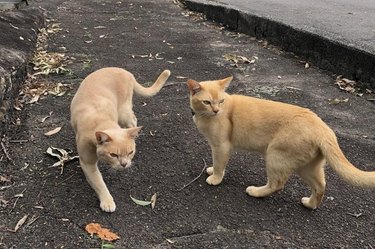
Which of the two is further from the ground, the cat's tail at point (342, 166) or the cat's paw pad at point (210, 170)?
the cat's tail at point (342, 166)

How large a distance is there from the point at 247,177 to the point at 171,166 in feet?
2.11

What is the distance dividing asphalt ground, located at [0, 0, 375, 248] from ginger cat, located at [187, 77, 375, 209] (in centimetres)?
21

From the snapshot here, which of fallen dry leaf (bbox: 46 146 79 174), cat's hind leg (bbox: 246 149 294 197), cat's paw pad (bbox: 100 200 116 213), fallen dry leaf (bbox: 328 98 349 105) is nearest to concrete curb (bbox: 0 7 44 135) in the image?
fallen dry leaf (bbox: 46 146 79 174)

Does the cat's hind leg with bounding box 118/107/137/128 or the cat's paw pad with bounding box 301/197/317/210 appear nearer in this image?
the cat's paw pad with bounding box 301/197/317/210

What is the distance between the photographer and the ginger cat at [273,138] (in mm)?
2748

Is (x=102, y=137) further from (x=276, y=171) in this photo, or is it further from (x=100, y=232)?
(x=276, y=171)

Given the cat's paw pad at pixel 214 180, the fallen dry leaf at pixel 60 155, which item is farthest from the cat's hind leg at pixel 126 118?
the cat's paw pad at pixel 214 180

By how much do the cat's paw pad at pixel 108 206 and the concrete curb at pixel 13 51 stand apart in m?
1.36

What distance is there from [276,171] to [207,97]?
755mm

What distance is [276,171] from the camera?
2943 mm

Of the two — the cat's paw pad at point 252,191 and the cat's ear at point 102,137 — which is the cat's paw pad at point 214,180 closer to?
the cat's paw pad at point 252,191

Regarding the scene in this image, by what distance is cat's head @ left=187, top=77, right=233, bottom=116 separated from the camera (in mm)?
3146

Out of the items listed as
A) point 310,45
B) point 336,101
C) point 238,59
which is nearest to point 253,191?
point 336,101

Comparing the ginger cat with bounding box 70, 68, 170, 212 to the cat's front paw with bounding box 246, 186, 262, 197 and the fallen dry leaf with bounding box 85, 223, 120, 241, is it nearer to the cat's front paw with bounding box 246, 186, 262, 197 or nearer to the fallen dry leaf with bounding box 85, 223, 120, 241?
the fallen dry leaf with bounding box 85, 223, 120, 241
